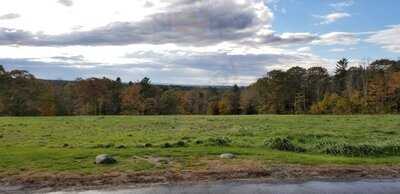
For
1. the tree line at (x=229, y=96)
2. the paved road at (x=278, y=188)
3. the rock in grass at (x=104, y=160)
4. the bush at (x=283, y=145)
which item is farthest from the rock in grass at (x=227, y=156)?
the tree line at (x=229, y=96)

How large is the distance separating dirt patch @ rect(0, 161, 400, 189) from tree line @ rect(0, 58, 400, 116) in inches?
2438

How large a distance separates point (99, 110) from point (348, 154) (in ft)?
242

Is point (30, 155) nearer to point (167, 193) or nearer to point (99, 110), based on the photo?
point (167, 193)

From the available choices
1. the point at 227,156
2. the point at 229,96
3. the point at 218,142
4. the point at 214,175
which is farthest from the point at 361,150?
the point at 229,96

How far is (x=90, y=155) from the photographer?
18109mm

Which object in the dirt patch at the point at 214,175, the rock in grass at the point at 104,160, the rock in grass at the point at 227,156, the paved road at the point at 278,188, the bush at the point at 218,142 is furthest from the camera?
the bush at the point at 218,142

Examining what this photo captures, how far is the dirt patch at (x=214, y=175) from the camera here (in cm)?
1423

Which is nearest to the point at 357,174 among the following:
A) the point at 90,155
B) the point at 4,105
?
the point at 90,155

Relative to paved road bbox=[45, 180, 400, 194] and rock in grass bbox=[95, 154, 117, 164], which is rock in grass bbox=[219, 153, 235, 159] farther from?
paved road bbox=[45, 180, 400, 194]

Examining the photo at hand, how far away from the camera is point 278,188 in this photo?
13633 millimetres

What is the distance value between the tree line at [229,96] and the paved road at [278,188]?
211 ft

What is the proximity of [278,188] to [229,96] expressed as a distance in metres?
92.5

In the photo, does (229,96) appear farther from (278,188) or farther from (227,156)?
(278,188)

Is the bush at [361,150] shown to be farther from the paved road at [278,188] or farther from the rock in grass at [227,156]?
the paved road at [278,188]
